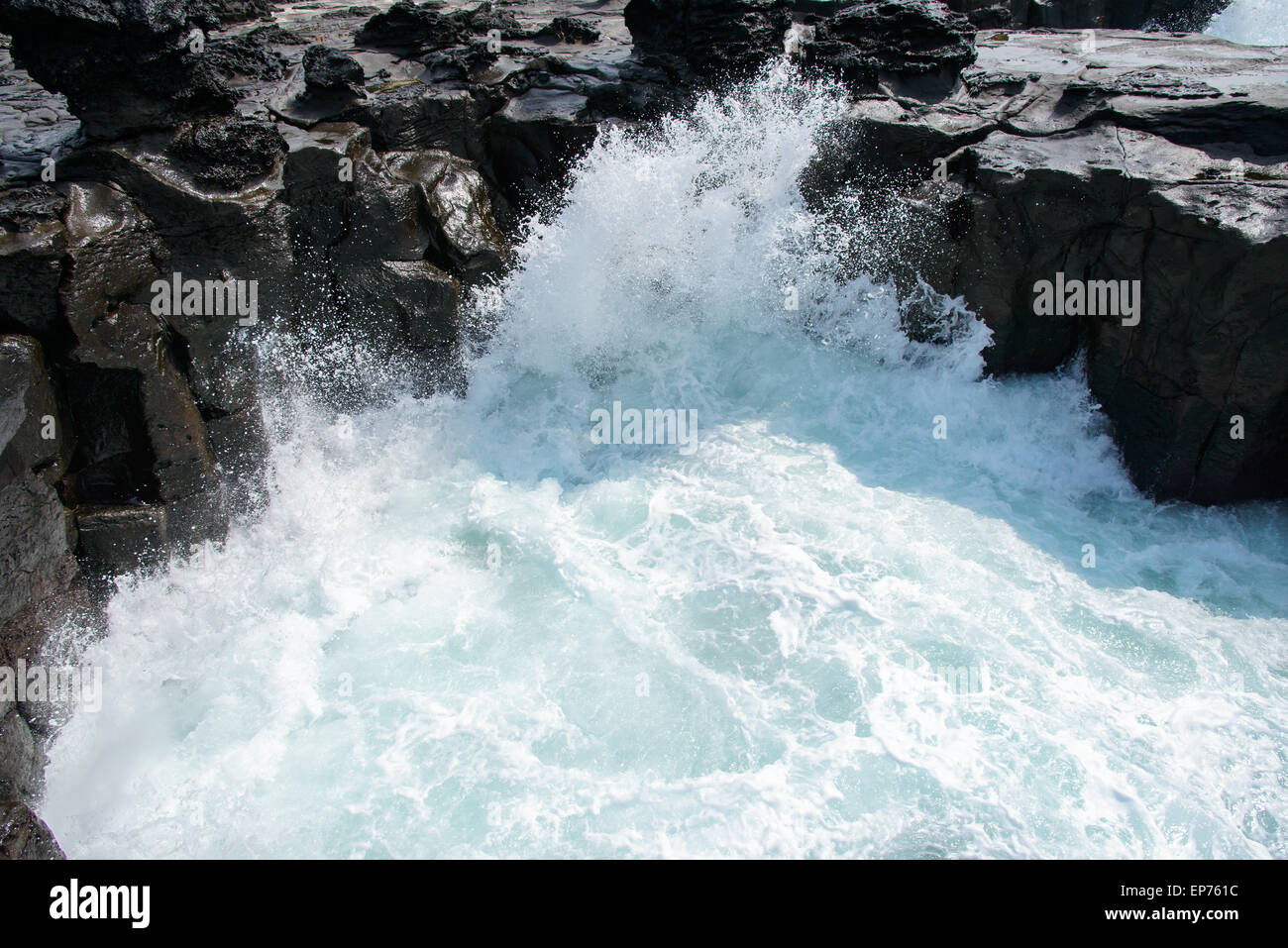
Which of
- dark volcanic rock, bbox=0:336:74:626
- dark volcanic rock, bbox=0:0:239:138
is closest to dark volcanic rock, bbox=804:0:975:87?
dark volcanic rock, bbox=0:0:239:138

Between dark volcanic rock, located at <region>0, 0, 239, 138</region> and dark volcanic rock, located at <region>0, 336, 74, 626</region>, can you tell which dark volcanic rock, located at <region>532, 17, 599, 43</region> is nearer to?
dark volcanic rock, located at <region>0, 0, 239, 138</region>

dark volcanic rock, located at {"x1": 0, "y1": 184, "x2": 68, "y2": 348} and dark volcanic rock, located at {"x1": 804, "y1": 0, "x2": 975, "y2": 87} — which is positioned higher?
dark volcanic rock, located at {"x1": 804, "y1": 0, "x2": 975, "y2": 87}

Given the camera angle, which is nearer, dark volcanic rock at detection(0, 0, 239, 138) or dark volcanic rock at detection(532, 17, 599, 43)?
dark volcanic rock at detection(0, 0, 239, 138)

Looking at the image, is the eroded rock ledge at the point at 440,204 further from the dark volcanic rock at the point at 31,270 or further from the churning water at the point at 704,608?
the churning water at the point at 704,608

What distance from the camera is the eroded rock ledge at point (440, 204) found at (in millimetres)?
5328

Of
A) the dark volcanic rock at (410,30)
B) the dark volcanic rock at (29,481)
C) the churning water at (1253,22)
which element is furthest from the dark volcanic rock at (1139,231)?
the churning water at (1253,22)

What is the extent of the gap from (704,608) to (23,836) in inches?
146

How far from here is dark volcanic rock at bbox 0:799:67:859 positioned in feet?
12.5

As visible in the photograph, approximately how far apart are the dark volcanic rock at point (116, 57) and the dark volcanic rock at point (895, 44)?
5.38m

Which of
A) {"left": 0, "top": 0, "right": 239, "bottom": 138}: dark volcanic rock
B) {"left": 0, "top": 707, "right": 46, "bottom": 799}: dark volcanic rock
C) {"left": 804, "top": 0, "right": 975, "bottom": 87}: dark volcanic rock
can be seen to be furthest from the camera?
{"left": 804, "top": 0, "right": 975, "bottom": 87}: dark volcanic rock

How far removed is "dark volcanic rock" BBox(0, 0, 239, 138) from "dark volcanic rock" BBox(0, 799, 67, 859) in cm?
445

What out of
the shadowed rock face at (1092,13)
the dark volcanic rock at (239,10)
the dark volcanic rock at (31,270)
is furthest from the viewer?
the shadowed rock face at (1092,13)

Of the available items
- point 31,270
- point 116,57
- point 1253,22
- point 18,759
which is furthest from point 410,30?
point 1253,22

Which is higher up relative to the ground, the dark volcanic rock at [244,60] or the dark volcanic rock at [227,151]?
the dark volcanic rock at [244,60]
